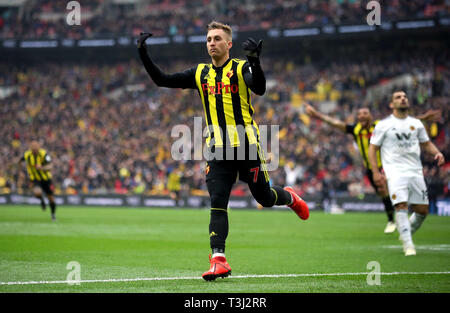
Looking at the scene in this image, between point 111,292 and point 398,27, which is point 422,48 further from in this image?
point 111,292

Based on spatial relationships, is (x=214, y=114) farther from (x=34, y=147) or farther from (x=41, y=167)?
(x=34, y=147)

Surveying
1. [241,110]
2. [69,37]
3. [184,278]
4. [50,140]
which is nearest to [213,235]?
[184,278]

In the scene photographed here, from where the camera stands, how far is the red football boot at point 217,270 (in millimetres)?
6902

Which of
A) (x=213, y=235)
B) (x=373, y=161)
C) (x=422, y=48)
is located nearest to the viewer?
(x=213, y=235)

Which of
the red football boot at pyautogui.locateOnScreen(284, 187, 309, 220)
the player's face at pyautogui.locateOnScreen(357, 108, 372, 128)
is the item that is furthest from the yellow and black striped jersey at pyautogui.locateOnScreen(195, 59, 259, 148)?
the player's face at pyautogui.locateOnScreen(357, 108, 372, 128)

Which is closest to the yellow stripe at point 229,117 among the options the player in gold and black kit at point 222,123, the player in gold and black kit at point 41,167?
the player in gold and black kit at point 222,123

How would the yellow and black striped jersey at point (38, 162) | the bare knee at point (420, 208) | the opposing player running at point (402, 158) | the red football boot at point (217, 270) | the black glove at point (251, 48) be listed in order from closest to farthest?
the black glove at point (251, 48), the red football boot at point (217, 270), the opposing player running at point (402, 158), the bare knee at point (420, 208), the yellow and black striped jersey at point (38, 162)

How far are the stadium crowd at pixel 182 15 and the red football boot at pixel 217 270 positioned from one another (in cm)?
3183

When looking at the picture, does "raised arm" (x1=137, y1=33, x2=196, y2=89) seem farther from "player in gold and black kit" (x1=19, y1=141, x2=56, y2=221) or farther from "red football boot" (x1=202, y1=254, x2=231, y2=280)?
"player in gold and black kit" (x1=19, y1=141, x2=56, y2=221)

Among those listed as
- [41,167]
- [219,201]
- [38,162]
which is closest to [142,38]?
[219,201]

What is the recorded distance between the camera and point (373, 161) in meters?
10.3

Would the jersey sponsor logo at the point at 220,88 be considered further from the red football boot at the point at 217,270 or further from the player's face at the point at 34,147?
the player's face at the point at 34,147

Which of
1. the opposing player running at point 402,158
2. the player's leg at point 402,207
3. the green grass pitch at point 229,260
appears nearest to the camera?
the green grass pitch at point 229,260
